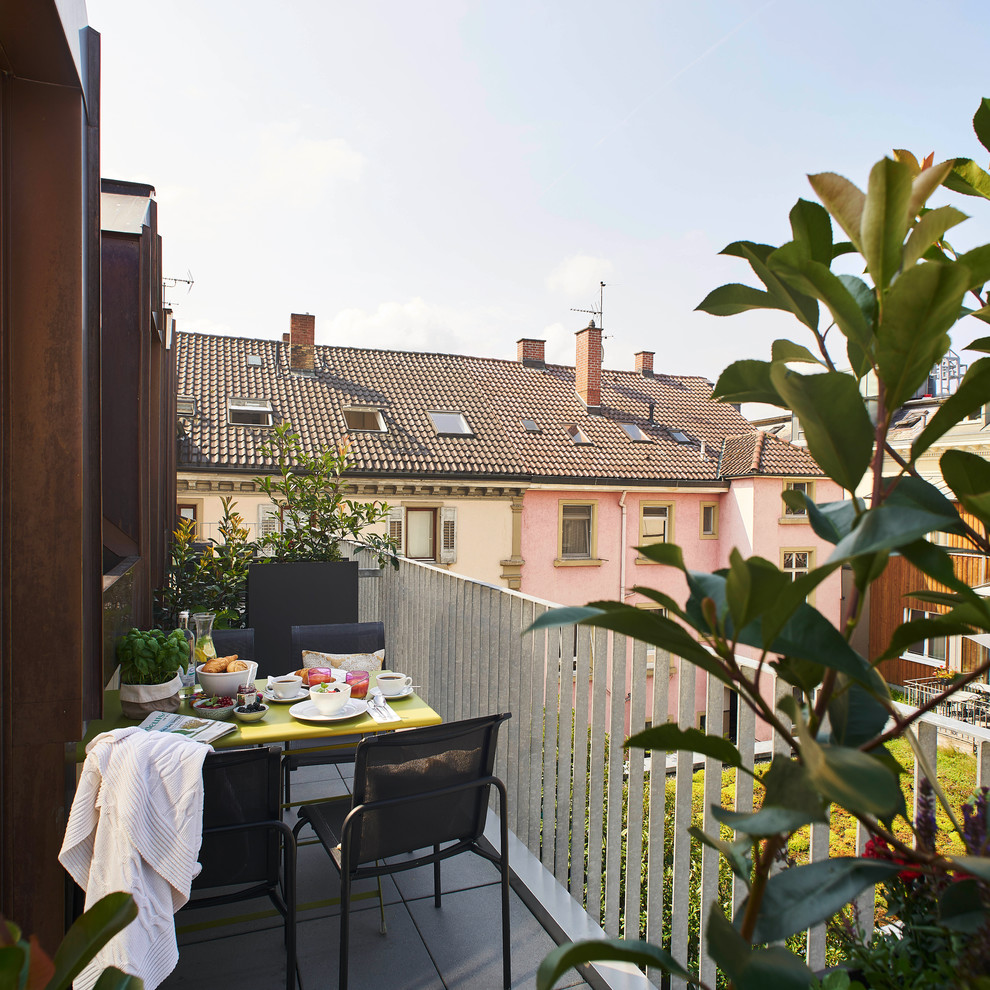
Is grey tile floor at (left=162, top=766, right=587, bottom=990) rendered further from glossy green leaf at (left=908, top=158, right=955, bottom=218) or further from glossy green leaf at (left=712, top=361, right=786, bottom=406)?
glossy green leaf at (left=908, top=158, right=955, bottom=218)

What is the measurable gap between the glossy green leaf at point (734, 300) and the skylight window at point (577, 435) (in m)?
18.9

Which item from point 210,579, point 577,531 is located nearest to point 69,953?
point 210,579

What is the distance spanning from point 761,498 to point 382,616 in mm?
15264

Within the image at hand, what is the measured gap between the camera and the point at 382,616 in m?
6.18

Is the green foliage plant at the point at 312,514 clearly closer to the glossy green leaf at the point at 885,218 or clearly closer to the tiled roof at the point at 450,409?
the glossy green leaf at the point at 885,218

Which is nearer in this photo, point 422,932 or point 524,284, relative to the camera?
point 422,932

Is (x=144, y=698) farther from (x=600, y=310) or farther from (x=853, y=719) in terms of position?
(x=600, y=310)

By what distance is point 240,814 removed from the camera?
2.08 meters

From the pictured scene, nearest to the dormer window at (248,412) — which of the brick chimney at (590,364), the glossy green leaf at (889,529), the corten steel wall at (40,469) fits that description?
the brick chimney at (590,364)

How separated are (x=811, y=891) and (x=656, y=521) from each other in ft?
63.9

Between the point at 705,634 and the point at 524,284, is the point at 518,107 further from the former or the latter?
the point at 524,284

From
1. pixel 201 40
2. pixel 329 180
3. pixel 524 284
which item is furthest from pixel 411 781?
pixel 524 284

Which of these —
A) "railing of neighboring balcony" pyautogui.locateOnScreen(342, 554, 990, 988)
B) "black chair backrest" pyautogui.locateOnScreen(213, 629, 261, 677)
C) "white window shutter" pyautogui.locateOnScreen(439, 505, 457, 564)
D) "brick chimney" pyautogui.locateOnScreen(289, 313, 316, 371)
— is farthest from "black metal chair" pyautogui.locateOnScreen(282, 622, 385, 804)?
"brick chimney" pyautogui.locateOnScreen(289, 313, 316, 371)

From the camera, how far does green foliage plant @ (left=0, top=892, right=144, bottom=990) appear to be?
368 mm
